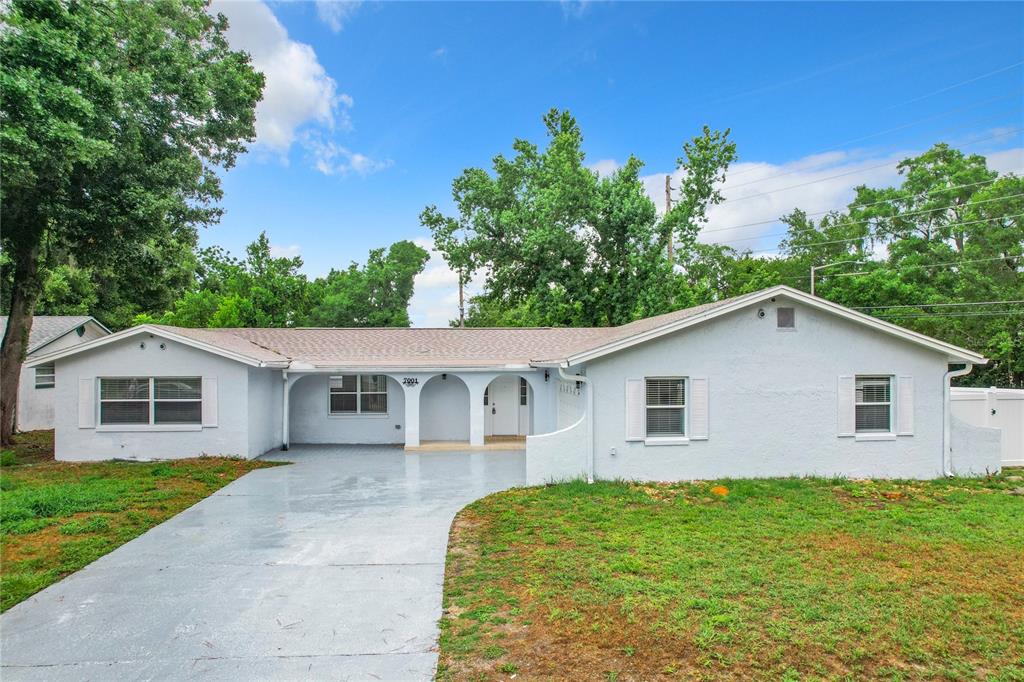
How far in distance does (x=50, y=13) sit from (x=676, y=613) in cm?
1474

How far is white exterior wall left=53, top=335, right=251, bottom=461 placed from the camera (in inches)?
489

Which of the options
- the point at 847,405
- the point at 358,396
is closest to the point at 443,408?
the point at 358,396

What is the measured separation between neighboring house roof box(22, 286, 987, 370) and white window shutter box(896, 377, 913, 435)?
0.83 metres

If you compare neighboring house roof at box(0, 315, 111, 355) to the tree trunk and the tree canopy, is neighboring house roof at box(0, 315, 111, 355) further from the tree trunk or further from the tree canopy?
the tree canopy

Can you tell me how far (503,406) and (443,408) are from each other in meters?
1.83

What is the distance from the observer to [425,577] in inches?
234

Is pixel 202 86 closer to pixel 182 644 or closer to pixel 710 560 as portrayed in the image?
pixel 182 644

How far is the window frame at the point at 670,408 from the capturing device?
34.3ft

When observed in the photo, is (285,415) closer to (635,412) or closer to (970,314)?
(635,412)

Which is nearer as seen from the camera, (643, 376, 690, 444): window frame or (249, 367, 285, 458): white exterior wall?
(643, 376, 690, 444): window frame

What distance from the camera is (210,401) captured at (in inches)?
495

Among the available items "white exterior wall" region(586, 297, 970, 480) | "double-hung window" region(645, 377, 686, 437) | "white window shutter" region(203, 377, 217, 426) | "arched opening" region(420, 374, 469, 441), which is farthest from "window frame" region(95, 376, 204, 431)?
"double-hung window" region(645, 377, 686, 437)

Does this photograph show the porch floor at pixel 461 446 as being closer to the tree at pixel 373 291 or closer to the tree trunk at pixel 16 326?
the tree trunk at pixel 16 326

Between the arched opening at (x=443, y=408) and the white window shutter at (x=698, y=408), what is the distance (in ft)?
22.9
